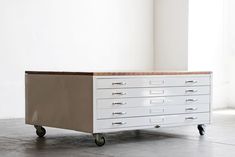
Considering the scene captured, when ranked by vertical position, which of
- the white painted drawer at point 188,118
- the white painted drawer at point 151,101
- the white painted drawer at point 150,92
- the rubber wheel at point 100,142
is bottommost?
the rubber wheel at point 100,142

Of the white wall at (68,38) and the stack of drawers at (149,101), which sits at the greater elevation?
the white wall at (68,38)

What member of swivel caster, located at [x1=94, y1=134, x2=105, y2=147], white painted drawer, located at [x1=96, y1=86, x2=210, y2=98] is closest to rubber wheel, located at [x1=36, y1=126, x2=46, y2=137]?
swivel caster, located at [x1=94, y1=134, x2=105, y2=147]

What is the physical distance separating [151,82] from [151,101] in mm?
199

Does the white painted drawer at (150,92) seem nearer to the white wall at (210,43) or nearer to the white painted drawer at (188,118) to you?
the white painted drawer at (188,118)

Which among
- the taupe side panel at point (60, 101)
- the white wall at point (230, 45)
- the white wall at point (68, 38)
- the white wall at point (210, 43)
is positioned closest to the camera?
the taupe side panel at point (60, 101)

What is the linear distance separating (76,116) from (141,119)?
2.27 feet

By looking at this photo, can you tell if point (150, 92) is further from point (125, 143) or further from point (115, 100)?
point (125, 143)

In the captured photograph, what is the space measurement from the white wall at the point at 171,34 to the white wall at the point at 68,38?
149mm

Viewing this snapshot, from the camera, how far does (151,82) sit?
5.43 meters

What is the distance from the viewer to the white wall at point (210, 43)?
29.7 feet

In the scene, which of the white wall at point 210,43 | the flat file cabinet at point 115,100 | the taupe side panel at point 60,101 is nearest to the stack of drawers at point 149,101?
the flat file cabinet at point 115,100

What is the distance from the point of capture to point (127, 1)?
9.08 m

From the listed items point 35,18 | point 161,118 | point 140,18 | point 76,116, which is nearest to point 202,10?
point 140,18

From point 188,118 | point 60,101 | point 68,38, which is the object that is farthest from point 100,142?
point 68,38
